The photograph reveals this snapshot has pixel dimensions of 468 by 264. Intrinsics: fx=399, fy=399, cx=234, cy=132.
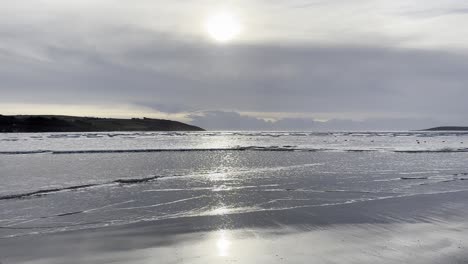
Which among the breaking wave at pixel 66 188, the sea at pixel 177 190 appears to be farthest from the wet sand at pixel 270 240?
the breaking wave at pixel 66 188

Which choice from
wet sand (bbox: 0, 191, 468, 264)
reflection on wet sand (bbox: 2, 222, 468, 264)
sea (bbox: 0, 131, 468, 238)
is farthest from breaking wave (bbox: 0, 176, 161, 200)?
reflection on wet sand (bbox: 2, 222, 468, 264)

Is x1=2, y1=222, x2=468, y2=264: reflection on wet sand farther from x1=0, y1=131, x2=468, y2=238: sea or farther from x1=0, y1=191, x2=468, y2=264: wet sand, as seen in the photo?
x1=0, y1=131, x2=468, y2=238: sea

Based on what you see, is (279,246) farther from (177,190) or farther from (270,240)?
(177,190)

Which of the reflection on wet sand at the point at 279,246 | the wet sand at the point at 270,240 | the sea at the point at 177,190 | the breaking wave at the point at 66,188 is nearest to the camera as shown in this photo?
the reflection on wet sand at the point at 279,246

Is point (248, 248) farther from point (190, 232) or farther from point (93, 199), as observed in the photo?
point (93, 199)

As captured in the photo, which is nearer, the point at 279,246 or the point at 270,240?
the point at 279,246

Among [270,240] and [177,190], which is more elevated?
[177,190]

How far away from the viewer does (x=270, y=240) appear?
1066cm

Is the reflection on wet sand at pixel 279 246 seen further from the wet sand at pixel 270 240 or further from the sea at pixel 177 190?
the sea at pixel 177 190

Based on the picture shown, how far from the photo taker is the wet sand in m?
9.23

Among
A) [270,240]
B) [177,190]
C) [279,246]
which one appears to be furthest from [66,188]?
[279,246]

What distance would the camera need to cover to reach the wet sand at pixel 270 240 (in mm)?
9227

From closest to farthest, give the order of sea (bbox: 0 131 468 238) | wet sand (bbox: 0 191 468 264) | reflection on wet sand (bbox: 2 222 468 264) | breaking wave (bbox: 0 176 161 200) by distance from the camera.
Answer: reflection on wet sand (bbox: 2 222 468 264)
wet sand (bbox: 0 191 468 264)
sea (bbox: 0 131 468 238)
breaking wave (bbox: 0 176 161 200)

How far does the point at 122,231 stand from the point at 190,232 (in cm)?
200
